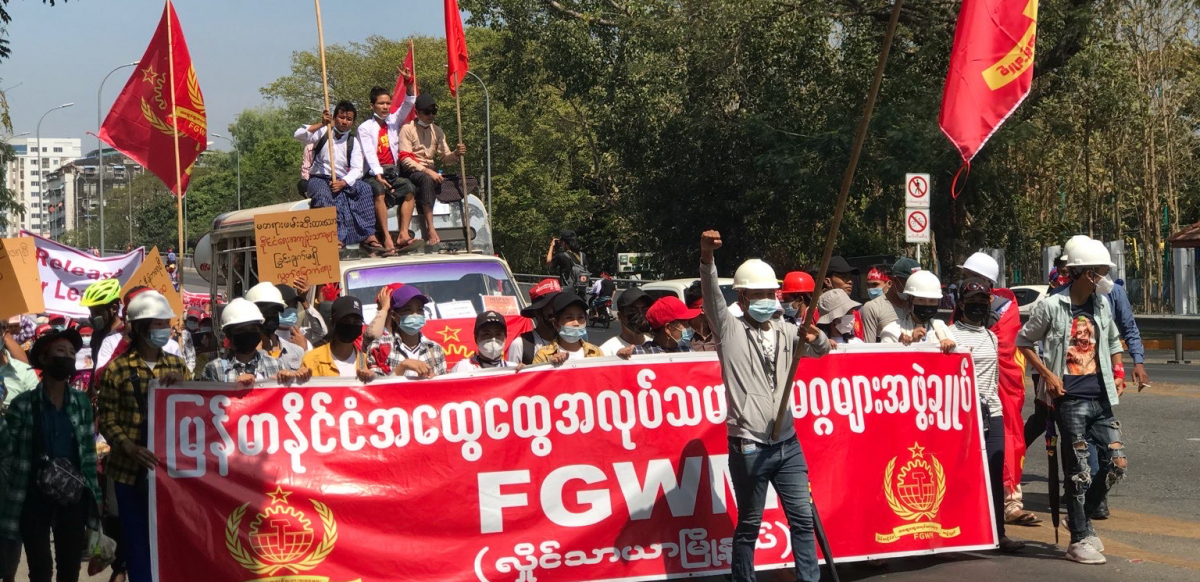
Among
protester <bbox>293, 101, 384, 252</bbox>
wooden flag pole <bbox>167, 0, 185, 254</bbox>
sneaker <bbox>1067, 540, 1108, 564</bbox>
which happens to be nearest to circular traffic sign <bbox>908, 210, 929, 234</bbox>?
protester <bbox>293, 101, 384, 252</bbox>

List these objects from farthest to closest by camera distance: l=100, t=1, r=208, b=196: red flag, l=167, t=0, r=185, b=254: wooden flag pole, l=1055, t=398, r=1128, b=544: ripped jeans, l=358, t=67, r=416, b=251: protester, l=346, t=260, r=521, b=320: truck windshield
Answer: l=100, t=1, r=208, b=196: red flag, l=358, t=67, r=416, b=251: protester, l=167, t=0, r=185, b=254: wooden flag pole, l=346, t=260, r=521, b=320: truck windshield, l=1055, t=398, r=1128, b=544: ripped jeans

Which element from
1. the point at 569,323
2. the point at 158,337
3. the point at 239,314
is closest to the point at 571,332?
the point at 569,323

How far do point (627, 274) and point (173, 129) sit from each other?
31.3 m

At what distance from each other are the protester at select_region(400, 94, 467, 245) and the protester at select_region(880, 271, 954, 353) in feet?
17.9

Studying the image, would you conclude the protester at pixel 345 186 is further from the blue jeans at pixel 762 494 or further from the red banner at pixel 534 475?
the blue jeans at pixel 762 494

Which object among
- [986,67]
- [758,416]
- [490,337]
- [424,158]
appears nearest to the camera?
[758,416]

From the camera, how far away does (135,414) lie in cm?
658

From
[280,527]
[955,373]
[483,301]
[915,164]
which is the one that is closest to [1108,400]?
[955,373]

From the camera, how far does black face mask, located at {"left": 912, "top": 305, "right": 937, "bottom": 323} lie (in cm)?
803

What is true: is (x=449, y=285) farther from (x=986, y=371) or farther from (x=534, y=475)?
(x=986, y=371)

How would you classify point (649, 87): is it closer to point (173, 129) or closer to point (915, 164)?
point (915, 164)

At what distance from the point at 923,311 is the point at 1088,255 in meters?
0.96

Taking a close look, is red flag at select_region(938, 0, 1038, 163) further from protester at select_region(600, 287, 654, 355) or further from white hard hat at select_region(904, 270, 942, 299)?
protester at select_region(600, 287, 654, 355)

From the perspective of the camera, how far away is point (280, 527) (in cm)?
668
